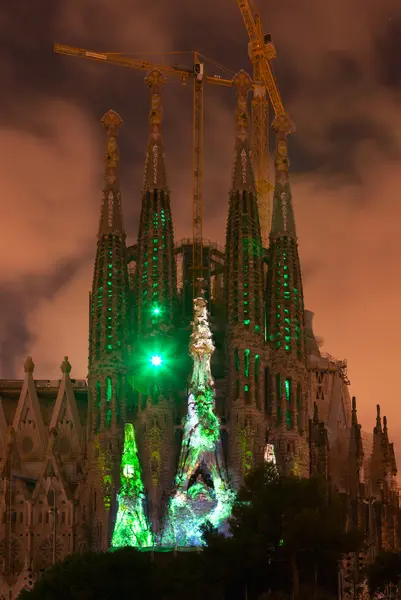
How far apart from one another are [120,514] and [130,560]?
44.1 feet

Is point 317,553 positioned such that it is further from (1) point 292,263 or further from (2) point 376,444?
(2) point 376,444

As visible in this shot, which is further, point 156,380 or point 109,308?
point 109,308

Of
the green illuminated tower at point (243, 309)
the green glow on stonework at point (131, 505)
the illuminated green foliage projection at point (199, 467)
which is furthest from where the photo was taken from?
the green illuminated tower at point (243, 309)

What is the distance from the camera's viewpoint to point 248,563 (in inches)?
2662

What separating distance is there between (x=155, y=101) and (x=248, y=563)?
1527 inches

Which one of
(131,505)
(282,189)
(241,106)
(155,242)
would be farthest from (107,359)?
(241,106)

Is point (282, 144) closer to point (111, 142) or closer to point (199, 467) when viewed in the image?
point (111, 142)

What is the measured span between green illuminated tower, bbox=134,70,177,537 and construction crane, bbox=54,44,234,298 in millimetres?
3489

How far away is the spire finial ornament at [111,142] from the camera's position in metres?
93.6

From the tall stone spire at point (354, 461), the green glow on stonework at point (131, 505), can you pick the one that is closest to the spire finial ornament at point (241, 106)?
the green glow on stonework at point (131, 505)

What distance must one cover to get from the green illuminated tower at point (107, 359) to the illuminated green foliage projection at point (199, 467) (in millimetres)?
4673

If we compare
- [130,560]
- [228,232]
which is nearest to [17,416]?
[228,232]

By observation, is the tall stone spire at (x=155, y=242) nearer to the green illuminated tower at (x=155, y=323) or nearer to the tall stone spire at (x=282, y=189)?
the green illuminated tower at (x=155, y=323)

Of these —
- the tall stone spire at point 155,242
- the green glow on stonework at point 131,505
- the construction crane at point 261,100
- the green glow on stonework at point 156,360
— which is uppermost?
the construction crane at point 261,100
